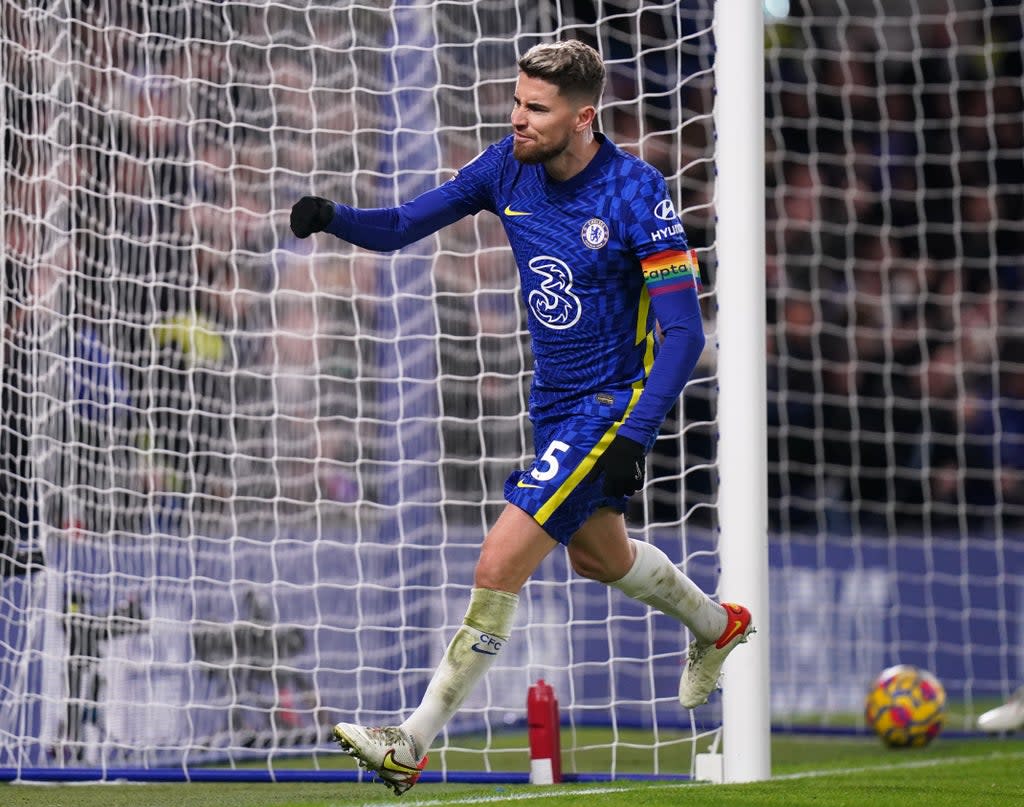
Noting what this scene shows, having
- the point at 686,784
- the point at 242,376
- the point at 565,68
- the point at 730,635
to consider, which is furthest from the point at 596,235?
the point at 242,376

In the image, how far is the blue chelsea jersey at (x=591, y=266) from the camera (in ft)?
14.3

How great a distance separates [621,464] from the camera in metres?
4.05

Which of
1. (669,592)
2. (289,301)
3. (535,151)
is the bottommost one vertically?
(669,592)

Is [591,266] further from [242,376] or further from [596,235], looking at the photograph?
[242,376]

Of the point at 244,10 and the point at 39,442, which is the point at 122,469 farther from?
the point at 244,10

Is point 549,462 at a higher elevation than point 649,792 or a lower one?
higher

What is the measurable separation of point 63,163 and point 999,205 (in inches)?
296

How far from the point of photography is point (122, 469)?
22.2 feet

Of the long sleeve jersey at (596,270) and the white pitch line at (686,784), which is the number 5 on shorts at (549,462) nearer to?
the long sleeve jersey at (596,270)

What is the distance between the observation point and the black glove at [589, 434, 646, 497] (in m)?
4.05

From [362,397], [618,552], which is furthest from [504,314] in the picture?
[618,552]

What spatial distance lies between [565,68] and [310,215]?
0.77 meters

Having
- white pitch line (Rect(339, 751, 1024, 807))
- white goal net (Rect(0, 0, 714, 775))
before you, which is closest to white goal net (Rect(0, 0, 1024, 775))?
white goal net (Rect(0, 0, 714, 775))

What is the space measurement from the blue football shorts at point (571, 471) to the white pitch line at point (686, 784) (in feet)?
2.74
